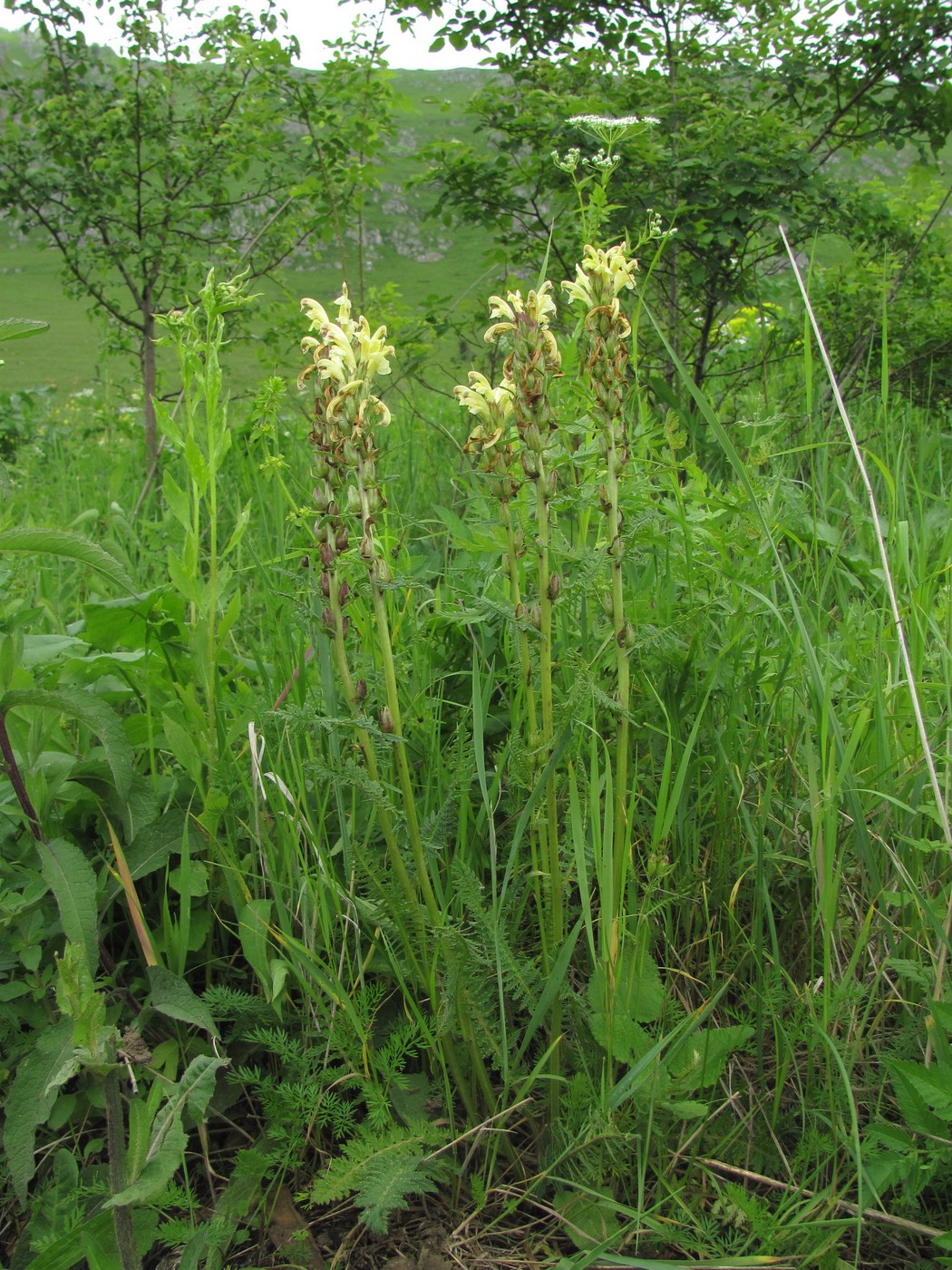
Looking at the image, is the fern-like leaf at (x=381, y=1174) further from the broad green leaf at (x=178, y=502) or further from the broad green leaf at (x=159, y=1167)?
the broad green leaf at (x=178, y=502)

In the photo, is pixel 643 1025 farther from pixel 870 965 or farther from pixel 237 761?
pixel 237 761

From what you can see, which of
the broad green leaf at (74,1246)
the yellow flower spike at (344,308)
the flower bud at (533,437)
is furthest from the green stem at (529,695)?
the broad green leaf at (74,1246)

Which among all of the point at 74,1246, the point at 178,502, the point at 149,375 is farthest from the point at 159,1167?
the point at 149,375

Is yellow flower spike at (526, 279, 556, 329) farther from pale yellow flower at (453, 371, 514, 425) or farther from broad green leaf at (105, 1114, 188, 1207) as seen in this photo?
broad green leaf at (105, 1114, 188, 1207)

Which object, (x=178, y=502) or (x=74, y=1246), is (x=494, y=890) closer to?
(x=74, y=1246)

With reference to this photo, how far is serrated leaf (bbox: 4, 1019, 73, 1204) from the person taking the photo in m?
1.41

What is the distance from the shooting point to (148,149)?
18.6ft

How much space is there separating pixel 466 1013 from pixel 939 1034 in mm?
734

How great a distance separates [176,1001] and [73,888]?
0.85 feet

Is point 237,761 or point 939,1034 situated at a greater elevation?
point 237,761

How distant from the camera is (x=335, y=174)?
5027 mm

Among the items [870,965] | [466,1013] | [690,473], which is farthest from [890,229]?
[466,1013]

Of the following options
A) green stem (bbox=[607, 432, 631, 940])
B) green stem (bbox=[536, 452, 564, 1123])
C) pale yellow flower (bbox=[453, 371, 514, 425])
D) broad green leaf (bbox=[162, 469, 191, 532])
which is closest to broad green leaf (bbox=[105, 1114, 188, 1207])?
green stem (bbox=[536, 452, 564, 1123])

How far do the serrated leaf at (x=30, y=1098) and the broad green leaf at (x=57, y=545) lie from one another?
2.35 ft
